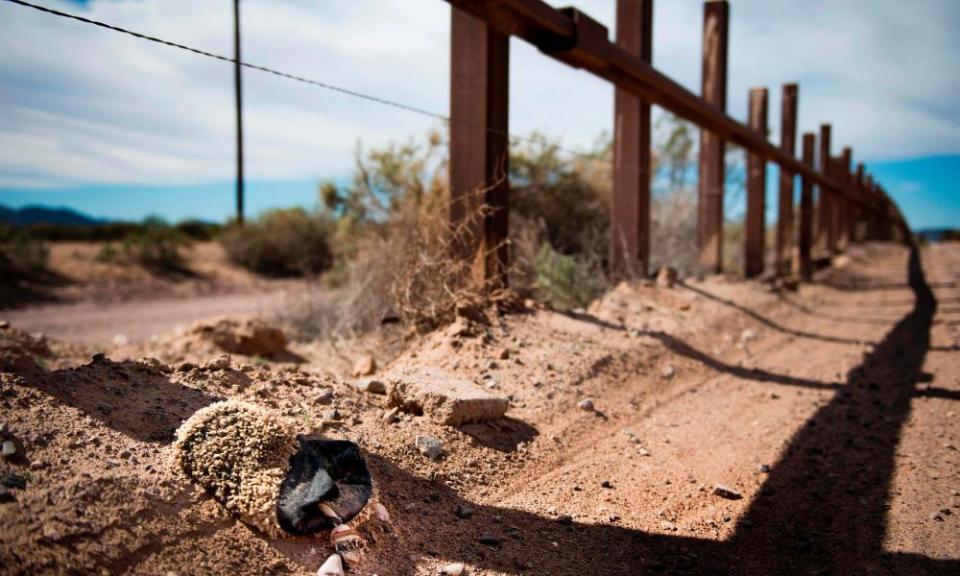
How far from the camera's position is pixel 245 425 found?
8.02 ft

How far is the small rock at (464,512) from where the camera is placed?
8.98 feet

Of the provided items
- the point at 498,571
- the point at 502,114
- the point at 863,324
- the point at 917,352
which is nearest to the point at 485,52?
the point at 502,114

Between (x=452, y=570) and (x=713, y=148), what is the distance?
872 cm

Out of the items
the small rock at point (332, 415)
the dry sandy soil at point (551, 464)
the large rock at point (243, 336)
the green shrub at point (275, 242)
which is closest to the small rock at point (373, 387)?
the dry sandy soil at point (551, 464)

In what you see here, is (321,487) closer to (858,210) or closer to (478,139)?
(478,139)

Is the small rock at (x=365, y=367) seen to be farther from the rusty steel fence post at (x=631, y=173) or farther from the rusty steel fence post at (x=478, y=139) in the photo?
the rusty steel fence post at (x=631, y=173)

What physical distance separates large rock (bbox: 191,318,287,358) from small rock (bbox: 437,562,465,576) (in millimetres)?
4654

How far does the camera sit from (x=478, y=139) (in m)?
4.86

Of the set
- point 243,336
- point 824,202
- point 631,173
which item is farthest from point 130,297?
point 824,202

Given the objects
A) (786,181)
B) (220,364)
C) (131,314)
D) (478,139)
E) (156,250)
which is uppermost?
(786,181)

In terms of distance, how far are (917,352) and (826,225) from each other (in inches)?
659

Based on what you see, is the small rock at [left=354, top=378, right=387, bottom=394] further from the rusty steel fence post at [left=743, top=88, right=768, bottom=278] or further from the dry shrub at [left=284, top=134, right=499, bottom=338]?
the rusty steel fence post at [left=743, top=88, right=768, bottom=278]

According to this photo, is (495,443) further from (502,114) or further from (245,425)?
(502,114)

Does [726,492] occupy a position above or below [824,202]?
below
